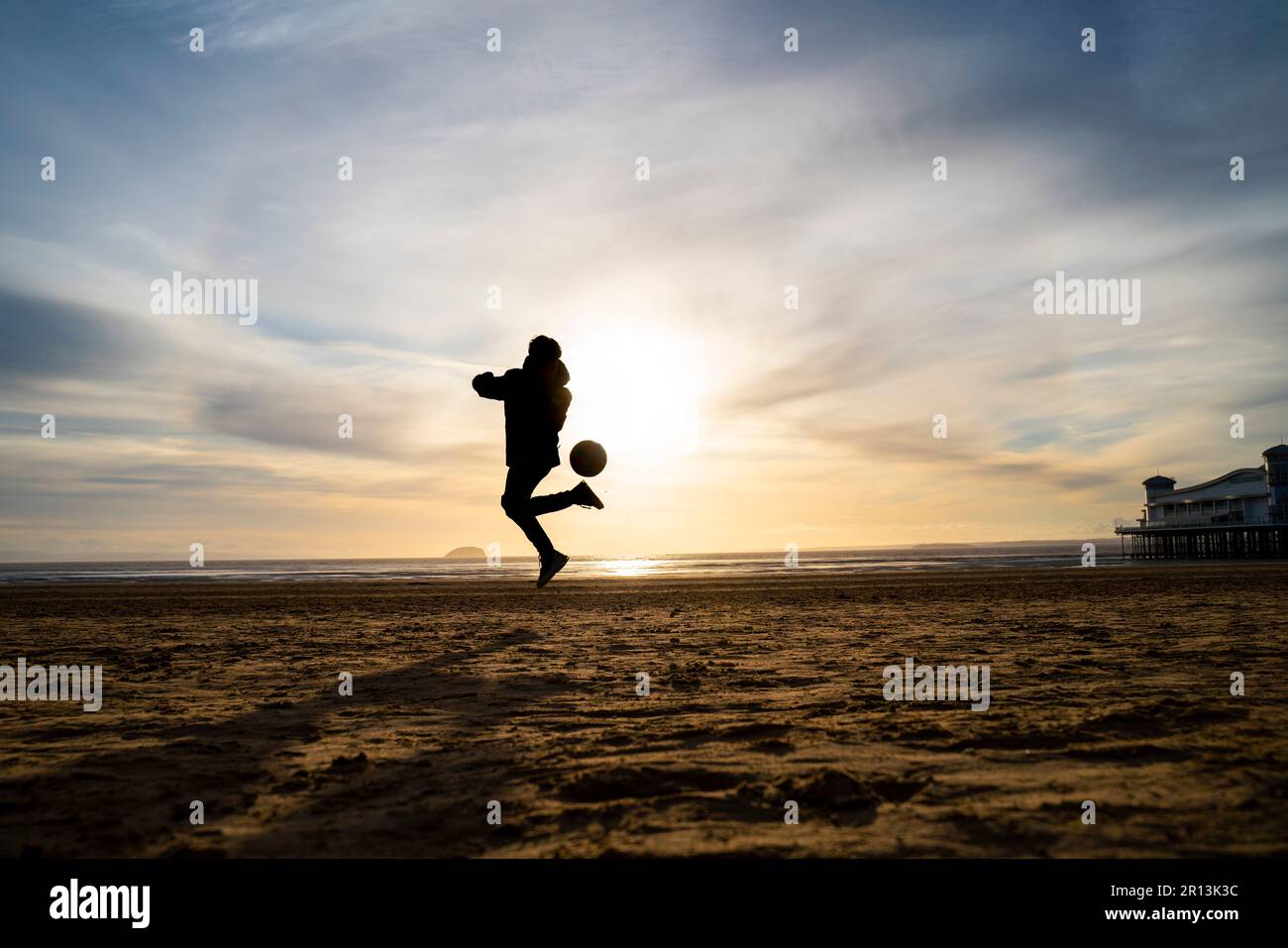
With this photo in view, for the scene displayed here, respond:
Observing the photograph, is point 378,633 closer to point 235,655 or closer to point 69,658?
point 235,655

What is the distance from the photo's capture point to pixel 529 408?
27.7 ft

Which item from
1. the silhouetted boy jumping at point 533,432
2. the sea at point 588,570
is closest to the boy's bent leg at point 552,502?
the silhouetted boy jumping at point 533,432

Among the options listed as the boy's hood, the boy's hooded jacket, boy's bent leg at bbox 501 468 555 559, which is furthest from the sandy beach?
the boy's hood

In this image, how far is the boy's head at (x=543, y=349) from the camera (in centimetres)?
857

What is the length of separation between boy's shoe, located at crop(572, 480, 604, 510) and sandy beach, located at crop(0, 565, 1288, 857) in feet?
5.14

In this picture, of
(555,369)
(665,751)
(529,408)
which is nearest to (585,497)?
(529,408)

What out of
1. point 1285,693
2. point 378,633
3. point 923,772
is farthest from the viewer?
point 378,633

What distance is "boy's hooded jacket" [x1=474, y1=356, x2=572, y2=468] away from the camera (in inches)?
331

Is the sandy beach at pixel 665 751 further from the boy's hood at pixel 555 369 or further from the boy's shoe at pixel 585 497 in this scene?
the boy's hood at pixel 555 369

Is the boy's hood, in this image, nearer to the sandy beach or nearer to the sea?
the sandy beach
